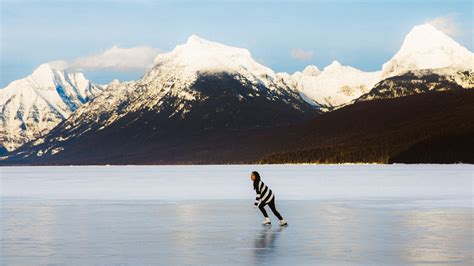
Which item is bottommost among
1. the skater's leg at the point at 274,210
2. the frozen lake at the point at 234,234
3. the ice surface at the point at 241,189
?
the frozen lake at the point at 234,234

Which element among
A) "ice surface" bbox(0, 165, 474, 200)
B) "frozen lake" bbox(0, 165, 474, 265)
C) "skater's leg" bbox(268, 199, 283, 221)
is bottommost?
"frozen lake" bbox(0, 165, 474, 265)

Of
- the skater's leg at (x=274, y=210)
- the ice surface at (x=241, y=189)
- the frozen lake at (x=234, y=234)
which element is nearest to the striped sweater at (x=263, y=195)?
the skater's leg at (x=274, y=210)

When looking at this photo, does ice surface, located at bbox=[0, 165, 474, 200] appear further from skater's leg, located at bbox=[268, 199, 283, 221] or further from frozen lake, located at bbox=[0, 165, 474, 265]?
skater's leg, located at bbox=[268, 199, 283, 221]

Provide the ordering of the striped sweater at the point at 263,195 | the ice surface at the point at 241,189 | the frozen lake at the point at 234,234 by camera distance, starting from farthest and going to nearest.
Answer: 1. the ice surface at the point at 241,189
2. the striped sweater at the point at 263,195
3. the frozen lake at the point at 234,234

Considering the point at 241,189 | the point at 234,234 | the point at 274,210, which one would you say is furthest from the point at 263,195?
the point at 241,189

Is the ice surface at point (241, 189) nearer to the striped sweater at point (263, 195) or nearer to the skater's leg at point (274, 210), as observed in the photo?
the striped sweater at point (263, 195)

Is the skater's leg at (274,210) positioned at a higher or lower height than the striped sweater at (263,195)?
lower

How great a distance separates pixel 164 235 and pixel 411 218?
44.8 ft

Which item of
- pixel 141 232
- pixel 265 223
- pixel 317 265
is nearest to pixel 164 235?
pixel 141 232

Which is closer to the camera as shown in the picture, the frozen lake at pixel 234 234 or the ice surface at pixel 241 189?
the frozen lake at pixel 234 234

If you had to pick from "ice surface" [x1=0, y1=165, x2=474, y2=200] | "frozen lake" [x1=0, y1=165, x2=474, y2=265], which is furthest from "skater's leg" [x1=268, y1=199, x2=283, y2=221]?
"ice surface" [x1=0, y1=165, x2=474, y2=200]

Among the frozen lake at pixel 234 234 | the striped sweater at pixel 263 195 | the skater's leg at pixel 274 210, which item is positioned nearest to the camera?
the frozen lake at pixel 234 234

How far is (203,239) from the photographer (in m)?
32.1

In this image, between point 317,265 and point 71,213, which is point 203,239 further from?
point 71,213
